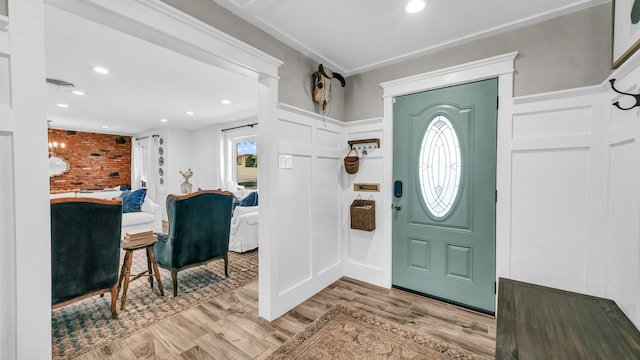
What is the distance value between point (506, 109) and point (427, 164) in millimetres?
773

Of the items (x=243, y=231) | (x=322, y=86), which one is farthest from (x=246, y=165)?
(x=322, y=86)

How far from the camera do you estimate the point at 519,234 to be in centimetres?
216

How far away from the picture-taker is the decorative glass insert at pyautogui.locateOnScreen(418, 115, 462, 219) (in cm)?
246

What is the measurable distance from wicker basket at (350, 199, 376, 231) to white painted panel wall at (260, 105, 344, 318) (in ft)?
0.77

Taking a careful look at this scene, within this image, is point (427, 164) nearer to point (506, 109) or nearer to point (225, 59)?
point (506, 109)

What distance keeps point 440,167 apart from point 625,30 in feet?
4.61

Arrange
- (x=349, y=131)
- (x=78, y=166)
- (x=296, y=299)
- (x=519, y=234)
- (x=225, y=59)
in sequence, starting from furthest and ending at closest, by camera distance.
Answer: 1. (x=78, y=166)
2. (x=349, y=131)
3. (x=296, y=299)
4. (x=519, y=234)
5. (x=225, y=59)

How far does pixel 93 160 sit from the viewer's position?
751 centimetres

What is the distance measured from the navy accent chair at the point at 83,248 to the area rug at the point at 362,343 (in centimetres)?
160

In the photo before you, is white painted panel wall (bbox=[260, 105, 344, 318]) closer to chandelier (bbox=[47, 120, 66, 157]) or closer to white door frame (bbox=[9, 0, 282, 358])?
white door frame (bbox=[9, 0, 282, 358])

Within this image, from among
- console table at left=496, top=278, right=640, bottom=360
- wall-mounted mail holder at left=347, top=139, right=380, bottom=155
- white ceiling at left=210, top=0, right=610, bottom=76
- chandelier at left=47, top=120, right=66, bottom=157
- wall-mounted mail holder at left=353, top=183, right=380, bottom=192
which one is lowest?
console table at left=496, top=278, right=640, bottom=360

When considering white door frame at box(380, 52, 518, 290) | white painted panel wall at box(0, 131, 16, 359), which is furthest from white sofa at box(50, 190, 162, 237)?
white door frame at box(380, 52, 518, 290)

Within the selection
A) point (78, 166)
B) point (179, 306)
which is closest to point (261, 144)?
point (179, 306)

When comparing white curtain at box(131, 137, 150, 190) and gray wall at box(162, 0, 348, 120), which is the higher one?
gray wall at box(162, 0, 348, 120)
